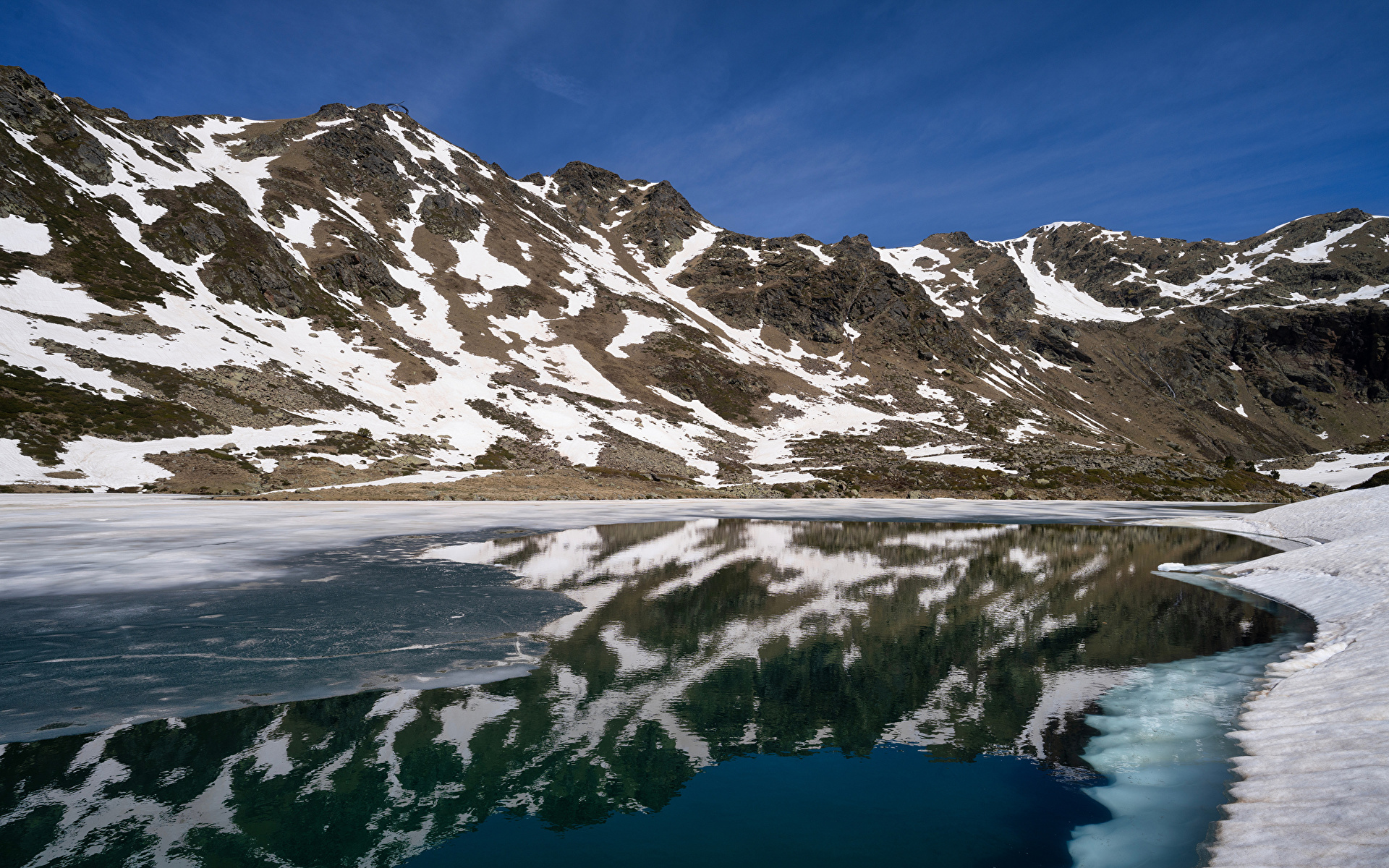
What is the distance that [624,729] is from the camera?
10.6 meters

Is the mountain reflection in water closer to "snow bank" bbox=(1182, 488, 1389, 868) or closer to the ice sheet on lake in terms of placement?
"snow bank" bbox=(1182, 488, 1389, 868)

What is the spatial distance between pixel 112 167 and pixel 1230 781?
14989cm

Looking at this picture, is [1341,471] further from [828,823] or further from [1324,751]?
[828,823]

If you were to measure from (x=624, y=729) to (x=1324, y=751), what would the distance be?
383 inches

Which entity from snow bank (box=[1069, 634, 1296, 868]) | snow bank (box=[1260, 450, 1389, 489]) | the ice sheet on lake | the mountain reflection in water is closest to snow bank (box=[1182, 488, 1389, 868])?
snow bank (box=[1069, 634, 1296, 868])

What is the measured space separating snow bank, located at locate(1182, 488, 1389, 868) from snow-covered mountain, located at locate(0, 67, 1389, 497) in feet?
218

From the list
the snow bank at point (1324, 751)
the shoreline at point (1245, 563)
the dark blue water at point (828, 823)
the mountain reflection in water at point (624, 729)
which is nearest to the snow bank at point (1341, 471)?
the shoreline at point (1245, 563)

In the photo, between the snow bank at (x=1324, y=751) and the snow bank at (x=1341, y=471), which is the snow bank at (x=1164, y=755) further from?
the snow bank at (x=1341, y=471)

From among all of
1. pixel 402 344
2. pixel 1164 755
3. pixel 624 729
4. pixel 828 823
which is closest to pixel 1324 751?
pixel 1164 755

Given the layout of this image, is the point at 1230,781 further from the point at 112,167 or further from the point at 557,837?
the point at 112,167

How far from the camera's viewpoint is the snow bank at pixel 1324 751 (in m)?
6.27

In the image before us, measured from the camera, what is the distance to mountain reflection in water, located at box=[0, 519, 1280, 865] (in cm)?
761

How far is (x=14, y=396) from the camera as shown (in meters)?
54.4

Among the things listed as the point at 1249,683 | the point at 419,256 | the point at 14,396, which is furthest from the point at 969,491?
the point at 419,256
